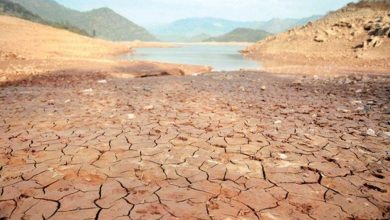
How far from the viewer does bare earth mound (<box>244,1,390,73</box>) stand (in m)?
16.3

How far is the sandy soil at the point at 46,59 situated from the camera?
1138 cm

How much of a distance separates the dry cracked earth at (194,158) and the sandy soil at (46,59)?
5241 mm

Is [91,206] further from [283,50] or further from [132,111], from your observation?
A: [283,50]

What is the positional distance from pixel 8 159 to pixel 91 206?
145cm

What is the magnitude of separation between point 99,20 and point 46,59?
158 meters

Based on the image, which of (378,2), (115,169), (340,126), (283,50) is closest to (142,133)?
(115,169)

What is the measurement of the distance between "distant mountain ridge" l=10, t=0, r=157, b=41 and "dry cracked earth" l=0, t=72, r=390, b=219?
14357 centimetres

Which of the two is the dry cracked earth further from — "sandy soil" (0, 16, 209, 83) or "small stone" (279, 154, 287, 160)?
"sandy soil" (0, 16, 209, 83)

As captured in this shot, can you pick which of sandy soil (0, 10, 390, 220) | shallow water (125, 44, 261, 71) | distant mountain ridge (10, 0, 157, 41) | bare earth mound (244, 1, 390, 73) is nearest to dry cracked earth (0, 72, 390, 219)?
sandy soil (0, 10, 390, 220)

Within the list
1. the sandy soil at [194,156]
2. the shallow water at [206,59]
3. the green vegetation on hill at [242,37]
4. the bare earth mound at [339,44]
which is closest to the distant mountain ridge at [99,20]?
the green vegetation on hill at [242,37]

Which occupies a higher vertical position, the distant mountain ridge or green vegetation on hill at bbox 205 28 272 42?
the distant mountain ridge

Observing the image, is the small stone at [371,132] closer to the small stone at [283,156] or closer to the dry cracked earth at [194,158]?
the dry cracked earth at [194,158]

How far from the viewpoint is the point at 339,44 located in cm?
2147

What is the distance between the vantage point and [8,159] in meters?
3.31
